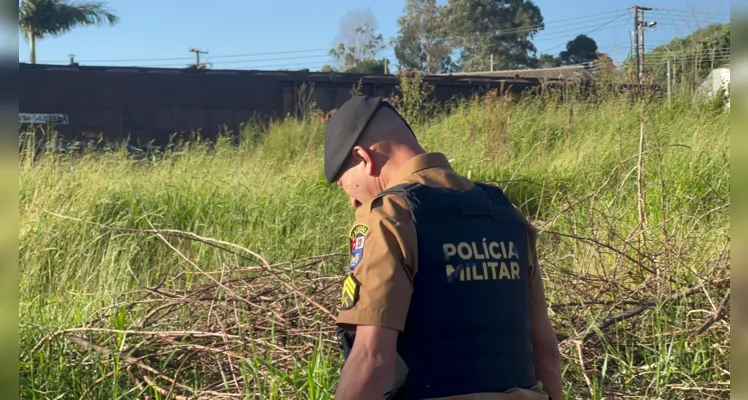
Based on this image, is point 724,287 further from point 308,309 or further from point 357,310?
point 357,310

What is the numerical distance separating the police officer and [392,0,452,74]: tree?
5036 cm

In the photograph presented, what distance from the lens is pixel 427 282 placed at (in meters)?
1.45

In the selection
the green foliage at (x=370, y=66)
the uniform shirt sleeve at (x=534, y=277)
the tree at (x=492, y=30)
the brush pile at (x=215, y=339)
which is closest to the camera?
the uniform shirt sleeve at (x=534, y=277)

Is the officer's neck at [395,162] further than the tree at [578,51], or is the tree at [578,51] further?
the tree at [578,51]

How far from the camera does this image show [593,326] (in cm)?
290

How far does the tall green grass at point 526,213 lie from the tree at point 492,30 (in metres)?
41.9

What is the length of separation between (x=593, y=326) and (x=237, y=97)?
1264cm

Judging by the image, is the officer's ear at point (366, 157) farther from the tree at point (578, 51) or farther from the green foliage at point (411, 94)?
the tree at point (578, 51)

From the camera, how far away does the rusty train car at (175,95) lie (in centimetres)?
1409

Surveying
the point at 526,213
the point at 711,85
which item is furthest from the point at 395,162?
the point at 711,85

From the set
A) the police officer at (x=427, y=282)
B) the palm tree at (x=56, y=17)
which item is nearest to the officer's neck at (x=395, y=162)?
the police officer at (x=427, y=282)

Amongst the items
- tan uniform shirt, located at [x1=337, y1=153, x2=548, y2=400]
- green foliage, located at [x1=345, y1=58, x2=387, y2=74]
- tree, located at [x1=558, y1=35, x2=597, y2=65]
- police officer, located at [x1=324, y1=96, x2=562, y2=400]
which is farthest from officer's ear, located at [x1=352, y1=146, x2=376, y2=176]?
tree, located at [x1=558, y1=35, x2=597, y2=65]

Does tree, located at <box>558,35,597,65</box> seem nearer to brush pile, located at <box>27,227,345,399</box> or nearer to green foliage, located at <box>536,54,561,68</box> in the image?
green foliage, located at <box>536,54,561,68</box>

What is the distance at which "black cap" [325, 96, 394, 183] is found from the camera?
164 centimetres
